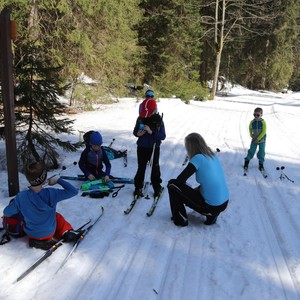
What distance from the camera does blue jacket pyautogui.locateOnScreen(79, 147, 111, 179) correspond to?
7.14 metres

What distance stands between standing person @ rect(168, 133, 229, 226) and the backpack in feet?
7.38

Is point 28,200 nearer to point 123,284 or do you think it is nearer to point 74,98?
point 123,284

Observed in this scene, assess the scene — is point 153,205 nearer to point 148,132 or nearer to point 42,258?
point 148,132

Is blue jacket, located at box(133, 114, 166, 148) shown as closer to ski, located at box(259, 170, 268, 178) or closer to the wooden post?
the wooden post

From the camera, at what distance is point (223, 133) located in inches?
547

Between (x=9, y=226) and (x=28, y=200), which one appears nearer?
(x=28, y=200)

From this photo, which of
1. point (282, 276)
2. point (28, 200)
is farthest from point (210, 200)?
point (28, 200)

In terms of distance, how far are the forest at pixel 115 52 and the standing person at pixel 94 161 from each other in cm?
134

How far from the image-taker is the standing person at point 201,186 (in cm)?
505

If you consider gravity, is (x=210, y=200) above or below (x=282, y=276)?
above

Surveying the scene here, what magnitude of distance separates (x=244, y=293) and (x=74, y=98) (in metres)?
16.0

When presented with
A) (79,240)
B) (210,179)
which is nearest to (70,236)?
(79,240)

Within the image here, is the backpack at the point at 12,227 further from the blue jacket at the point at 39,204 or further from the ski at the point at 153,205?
the ski at the point at 153,205

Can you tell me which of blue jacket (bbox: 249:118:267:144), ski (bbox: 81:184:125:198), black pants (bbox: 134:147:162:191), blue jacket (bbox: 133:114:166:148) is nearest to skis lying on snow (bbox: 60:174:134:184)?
ski (bbox: 81:184:125:198)
